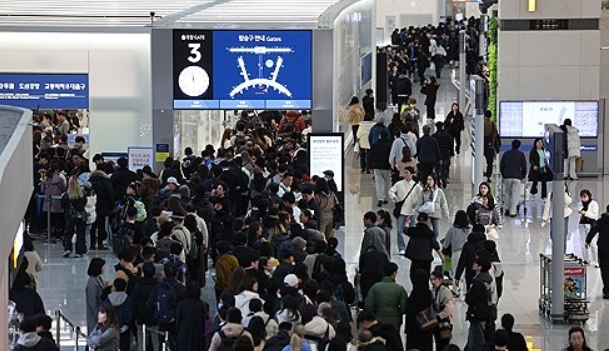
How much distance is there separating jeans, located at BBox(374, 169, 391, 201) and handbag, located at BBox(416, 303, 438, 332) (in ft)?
35.4

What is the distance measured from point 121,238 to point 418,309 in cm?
615

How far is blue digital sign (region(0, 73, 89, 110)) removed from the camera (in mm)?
24234

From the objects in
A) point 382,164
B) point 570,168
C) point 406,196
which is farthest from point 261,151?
point 570,168

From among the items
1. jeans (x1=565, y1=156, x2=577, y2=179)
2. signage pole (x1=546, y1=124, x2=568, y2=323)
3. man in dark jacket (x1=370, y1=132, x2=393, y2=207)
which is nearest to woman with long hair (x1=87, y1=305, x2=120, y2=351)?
signage pole (x1=546, y1=124, x2=568, y2=323)

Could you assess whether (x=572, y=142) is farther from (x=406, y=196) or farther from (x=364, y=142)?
(x=406, y=196)

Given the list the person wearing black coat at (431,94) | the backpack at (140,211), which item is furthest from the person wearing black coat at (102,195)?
the person wearing black coat at (431,94)

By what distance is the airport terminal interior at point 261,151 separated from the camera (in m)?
14.6

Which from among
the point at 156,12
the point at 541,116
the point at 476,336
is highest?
the point at 156,12

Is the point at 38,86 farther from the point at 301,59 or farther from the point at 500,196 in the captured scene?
the point at 500,196

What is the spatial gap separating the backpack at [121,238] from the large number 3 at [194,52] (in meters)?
3.70

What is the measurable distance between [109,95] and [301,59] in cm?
334

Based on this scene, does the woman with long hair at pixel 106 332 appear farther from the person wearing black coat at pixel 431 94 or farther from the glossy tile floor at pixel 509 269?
the person wearing black coat at pixel 431 94

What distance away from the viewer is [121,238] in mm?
19484

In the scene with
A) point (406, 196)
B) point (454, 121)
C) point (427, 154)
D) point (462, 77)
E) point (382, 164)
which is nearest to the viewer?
point (406, 196)
